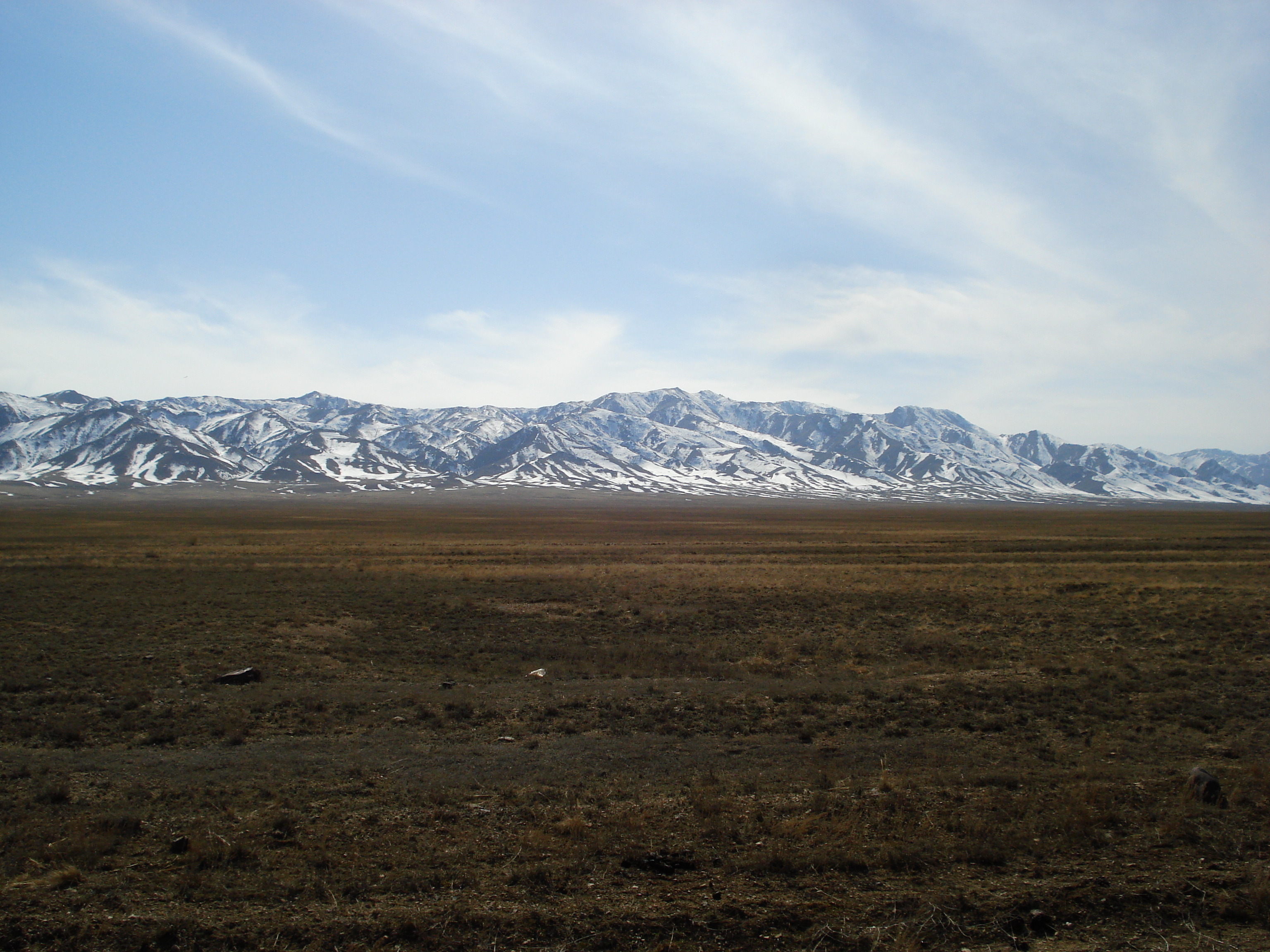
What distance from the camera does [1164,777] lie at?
10203 millimetres

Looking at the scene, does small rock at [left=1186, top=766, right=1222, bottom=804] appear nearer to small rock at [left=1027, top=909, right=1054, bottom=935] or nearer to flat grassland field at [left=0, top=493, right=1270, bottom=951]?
flat grassland field at [left=0, top=493, right=1270, bottom=951]

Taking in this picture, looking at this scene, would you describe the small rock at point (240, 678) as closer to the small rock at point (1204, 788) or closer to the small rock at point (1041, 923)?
the small rock at point (1041, 923)

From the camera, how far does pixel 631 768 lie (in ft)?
35.4

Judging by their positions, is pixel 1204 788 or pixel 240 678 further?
pixel 240 678

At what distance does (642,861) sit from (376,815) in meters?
3.79

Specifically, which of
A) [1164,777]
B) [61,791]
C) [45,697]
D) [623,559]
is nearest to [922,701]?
[1164,777]


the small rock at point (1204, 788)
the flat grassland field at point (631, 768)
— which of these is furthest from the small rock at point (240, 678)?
the small rock at point (1204, 788)

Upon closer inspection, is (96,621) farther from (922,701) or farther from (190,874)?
(922,701)

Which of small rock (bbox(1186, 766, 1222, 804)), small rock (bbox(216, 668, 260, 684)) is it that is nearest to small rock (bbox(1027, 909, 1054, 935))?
small rock (bbox(1186, 766, 1222, 804))

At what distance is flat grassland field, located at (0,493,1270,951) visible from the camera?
654cm

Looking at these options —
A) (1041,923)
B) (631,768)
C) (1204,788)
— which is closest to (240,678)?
(631,768)

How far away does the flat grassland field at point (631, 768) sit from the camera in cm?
654

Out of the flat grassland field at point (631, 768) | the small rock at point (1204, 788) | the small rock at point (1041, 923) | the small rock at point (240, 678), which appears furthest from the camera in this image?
the small rock at point (240, 678)

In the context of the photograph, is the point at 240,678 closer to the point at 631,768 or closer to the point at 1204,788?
the point at 631,768
